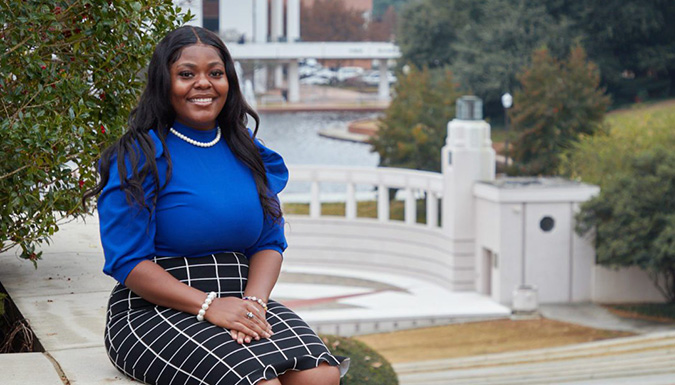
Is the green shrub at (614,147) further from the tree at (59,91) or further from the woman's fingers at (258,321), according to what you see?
the woman's fingers at (258,321)

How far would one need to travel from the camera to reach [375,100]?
A: 75188 millimetres

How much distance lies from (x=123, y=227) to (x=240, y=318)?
21.5 inches

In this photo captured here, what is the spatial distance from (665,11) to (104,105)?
5529cm

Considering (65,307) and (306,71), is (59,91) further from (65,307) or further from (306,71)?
(306,71)

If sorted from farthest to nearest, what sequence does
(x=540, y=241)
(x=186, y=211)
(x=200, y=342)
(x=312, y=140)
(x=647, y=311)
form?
(x=312, y=140)
(x=540, y=241)
(x=647, y=311)
(x=186, y=211)
(x=200, y=342)

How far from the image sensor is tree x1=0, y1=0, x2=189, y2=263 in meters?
4.83

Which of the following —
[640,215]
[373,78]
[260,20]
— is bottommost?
[640,215]

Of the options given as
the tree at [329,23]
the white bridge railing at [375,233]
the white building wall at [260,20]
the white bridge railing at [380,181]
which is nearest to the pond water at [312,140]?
the white building wall at [260,20]

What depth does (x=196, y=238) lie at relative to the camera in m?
3.95

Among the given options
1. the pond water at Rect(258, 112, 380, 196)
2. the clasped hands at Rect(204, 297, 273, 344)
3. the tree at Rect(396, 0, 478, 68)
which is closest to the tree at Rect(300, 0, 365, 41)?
the pond water at Rect(258, 112, 380, 196)

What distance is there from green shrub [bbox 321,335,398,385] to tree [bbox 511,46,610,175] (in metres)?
29.0

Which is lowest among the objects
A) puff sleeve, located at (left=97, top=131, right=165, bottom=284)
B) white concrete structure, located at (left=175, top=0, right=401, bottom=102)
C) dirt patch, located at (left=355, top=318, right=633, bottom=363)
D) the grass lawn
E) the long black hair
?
dirt patch, located at (left=355, top=318, right=633, bottom=363)

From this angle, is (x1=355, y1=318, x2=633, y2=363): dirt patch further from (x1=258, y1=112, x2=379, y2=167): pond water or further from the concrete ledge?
(x1=258, y1=112, x2=379, y2=167): pond water

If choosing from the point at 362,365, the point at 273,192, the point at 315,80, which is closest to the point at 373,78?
the point at 315,80
